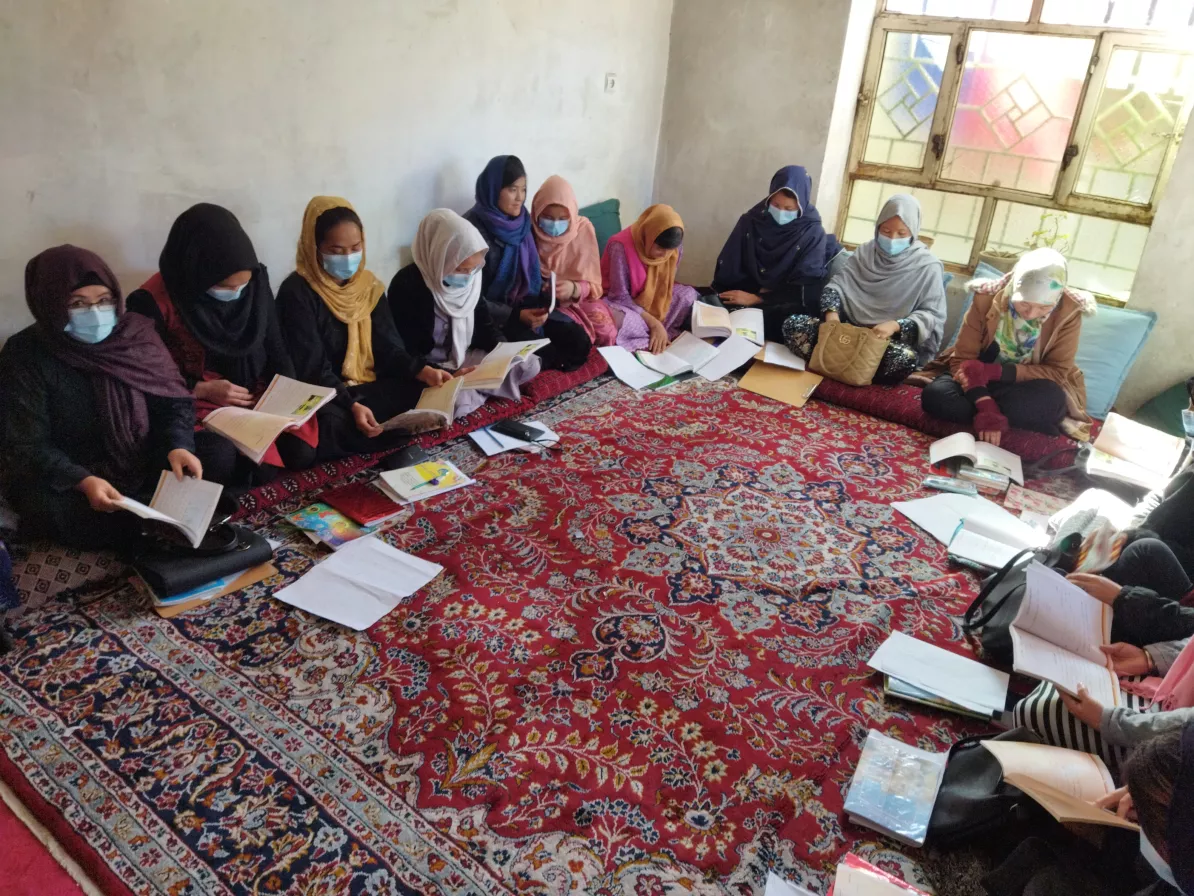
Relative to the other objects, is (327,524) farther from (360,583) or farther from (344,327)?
(344,327)

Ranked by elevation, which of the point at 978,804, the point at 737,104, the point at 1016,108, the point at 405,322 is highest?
the point at 1016,108

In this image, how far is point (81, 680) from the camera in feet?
6.30

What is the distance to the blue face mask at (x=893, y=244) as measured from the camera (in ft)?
12.9

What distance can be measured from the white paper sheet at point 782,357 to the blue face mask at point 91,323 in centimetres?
274

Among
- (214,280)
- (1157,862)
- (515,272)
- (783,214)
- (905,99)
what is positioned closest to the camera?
(1157,862)

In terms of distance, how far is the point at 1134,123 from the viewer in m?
3.95

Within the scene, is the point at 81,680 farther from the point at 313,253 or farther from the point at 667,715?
the point at 313,253

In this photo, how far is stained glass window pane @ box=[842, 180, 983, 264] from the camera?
451 centimetres

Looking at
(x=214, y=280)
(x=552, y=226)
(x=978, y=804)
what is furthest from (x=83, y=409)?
(x=978, y=804)

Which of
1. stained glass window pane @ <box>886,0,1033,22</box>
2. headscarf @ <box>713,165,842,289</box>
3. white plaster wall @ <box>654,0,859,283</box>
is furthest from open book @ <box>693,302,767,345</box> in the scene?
stained glass window pane @ <box>886,0,1033,22</box>

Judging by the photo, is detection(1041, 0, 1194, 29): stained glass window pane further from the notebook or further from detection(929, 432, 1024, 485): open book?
the notebook

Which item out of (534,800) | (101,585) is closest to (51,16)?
(101,585)

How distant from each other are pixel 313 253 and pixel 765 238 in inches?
93.9

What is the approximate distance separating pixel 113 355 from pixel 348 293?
35.3 inches
